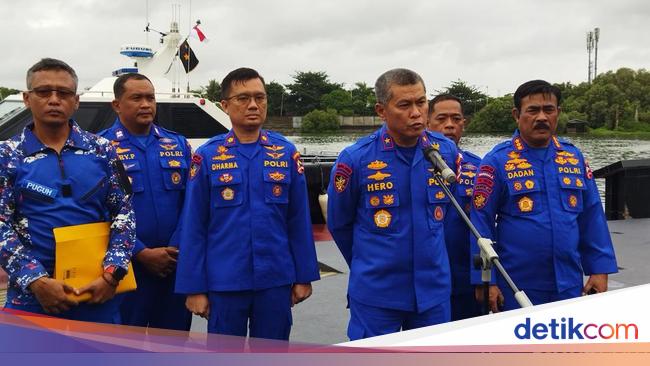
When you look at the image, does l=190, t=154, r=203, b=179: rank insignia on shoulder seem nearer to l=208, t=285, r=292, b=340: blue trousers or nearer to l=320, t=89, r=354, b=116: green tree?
l=208, t=285, r=292, b=340: blue trousers

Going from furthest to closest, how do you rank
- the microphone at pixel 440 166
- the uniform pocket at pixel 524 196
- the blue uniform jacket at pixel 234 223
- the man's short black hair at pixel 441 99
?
1. the man's short black hair at pixel 441 99
2. the uniform pocket at pixel 524 196
3. the blue uniform jacket at pixel 234 223
4. the microphone at pixel 440 166

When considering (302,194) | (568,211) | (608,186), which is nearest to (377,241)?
(302,194)

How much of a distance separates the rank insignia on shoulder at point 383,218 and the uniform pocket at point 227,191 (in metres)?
0.58

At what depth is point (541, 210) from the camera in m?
2.48

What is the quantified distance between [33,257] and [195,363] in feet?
3.03

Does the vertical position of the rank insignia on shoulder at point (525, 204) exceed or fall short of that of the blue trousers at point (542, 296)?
it exceeds it

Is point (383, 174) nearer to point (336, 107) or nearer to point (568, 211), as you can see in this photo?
point (568, 211)

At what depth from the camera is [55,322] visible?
5.80 ft

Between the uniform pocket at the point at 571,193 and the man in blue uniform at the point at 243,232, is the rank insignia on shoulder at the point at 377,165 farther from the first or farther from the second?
the uniform pocket at the point at 571,193

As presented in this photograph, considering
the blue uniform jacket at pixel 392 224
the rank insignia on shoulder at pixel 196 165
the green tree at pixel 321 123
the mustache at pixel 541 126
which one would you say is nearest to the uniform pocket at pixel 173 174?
the rank insignia on shoulder at pixel 196 165

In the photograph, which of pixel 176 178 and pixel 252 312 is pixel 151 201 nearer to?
pixel 176 178

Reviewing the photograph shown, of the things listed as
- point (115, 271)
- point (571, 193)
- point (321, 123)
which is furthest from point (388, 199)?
point (321, 123)

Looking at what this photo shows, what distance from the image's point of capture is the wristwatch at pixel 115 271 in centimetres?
214

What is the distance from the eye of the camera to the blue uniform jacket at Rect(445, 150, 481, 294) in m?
2.83
